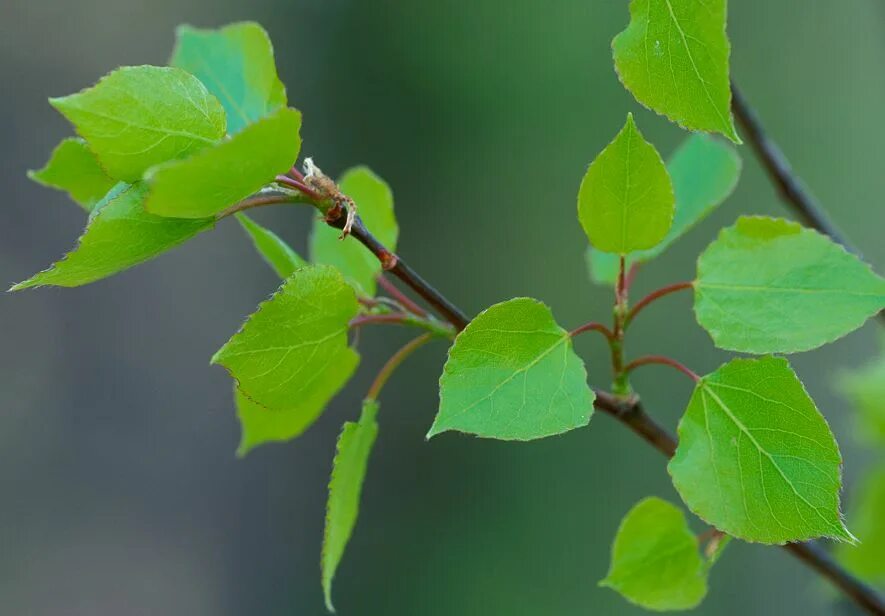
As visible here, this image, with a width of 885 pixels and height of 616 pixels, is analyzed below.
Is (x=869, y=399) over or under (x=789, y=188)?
under

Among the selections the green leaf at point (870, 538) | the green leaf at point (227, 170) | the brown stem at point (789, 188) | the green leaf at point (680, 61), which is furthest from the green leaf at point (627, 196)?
the green leaf at point (870, 538)

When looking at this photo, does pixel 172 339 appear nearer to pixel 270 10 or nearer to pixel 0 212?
pixel 0 212

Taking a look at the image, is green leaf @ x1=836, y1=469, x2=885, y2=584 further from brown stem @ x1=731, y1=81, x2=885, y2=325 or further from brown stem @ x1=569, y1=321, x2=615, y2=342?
brown stem @ x1=569, y1=321, x2=615, y2=342

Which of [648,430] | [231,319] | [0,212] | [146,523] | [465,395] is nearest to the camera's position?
[465,395]

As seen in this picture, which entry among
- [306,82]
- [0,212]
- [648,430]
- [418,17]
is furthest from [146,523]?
[648,430]

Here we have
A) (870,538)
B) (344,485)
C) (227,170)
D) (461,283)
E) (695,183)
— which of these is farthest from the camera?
(461,283)

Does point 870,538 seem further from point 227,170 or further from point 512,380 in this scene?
point 227,170

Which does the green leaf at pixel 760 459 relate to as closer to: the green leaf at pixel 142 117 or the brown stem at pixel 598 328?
the brown stem at pixel 598 328

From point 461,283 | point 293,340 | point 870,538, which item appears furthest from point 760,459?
point 461,283
